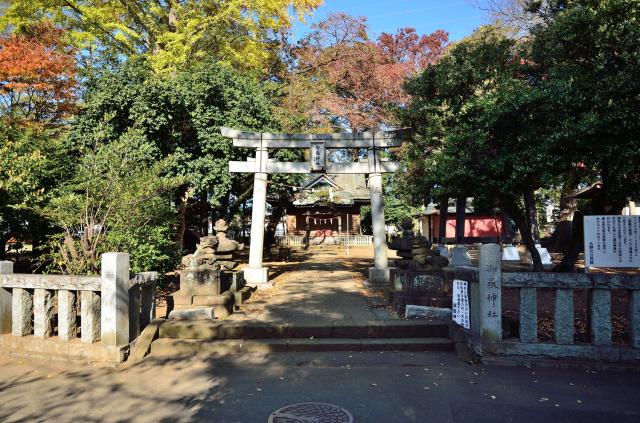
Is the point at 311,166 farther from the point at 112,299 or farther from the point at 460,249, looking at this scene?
the point at 112,299

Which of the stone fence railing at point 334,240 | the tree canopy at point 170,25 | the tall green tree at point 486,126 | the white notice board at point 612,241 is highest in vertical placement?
the tree canopy at point 170,25

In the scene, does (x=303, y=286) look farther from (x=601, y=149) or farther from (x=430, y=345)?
(x=601, y=149)

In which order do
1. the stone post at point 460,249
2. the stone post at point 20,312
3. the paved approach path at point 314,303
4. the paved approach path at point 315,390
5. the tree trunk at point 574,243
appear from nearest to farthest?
the paved approach path at point 315,390, the stone post at point 20,312, the paved approach path at point 314,303, the tree trunk at point 574,243, the stone post at point 460,249

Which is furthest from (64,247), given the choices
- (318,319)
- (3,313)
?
(318,319)

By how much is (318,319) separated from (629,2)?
292 inches

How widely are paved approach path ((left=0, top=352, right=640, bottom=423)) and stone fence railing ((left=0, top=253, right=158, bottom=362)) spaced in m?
0.28

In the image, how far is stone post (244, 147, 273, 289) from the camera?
11.8 meters

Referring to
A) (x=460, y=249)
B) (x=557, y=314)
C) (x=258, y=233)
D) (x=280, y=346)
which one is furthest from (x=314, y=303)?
(x=460, y=249)

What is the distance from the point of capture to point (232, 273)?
31.5ft

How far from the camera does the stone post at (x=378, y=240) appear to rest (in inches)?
475

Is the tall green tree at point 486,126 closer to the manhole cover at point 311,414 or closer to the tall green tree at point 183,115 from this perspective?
the tall green tree at point 183,115

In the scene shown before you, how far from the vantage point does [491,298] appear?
18.9ft

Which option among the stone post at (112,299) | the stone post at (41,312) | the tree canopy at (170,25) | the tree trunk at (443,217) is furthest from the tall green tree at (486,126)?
the tree canopy at (170,25)

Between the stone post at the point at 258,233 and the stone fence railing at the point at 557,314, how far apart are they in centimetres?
699
